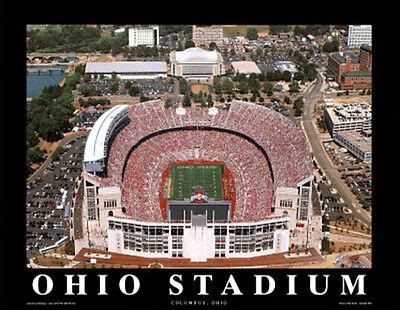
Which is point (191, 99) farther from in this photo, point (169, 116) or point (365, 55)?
point (365, 55)

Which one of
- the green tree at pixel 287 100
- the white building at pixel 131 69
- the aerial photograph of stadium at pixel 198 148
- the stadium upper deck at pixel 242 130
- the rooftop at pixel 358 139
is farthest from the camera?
the white building at pixel 131 69

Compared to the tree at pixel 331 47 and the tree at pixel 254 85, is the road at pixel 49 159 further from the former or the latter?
the tree at pixel 331 47

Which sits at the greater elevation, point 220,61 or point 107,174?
point 220,61

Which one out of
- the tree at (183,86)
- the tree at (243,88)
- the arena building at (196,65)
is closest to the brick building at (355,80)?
the tree at (243,88)

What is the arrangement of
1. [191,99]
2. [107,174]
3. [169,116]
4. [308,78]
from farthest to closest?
[308,78] → [191,99] → [169,116] → [107,174]

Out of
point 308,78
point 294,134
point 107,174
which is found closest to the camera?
point 107,174

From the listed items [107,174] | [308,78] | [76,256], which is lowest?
[76,256]
